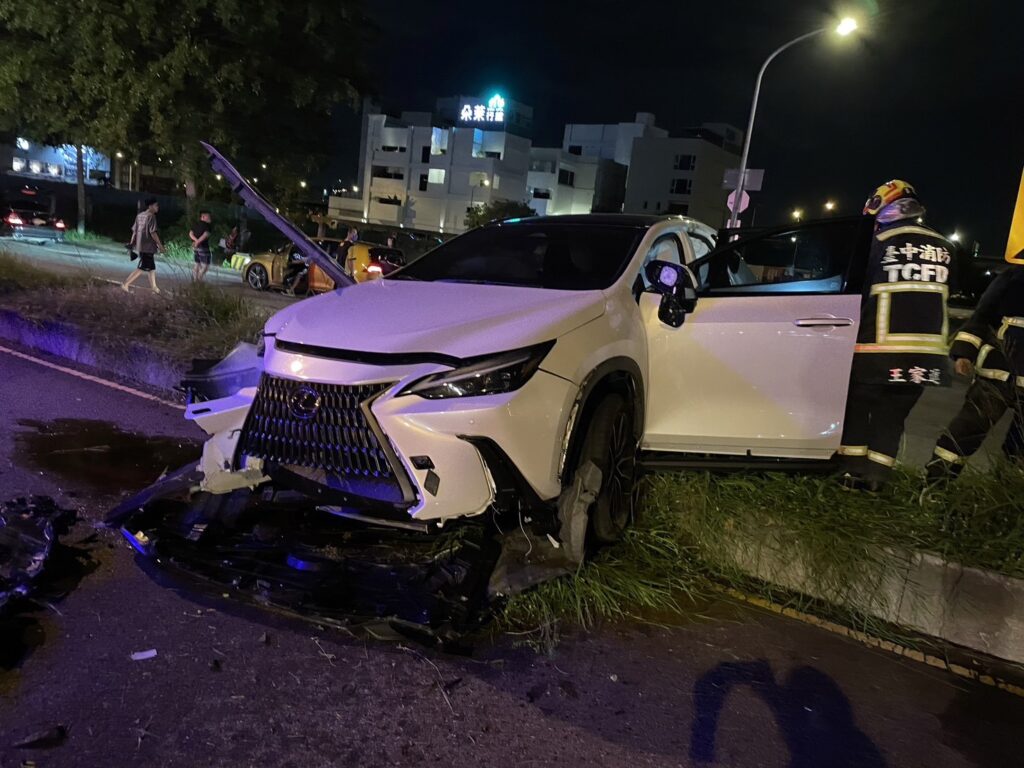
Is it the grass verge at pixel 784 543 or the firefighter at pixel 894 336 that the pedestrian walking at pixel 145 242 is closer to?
the grass verge at pixel 784 543

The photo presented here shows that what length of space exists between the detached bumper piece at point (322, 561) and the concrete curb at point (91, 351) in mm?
3728

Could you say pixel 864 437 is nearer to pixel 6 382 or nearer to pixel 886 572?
pixel 886 572

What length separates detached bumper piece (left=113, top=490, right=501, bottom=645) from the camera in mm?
2928

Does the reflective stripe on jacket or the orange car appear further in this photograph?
the orange car

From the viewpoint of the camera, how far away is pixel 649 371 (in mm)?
4031

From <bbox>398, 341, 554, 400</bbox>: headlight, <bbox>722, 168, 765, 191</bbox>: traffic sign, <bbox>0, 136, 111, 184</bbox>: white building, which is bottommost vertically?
<bbox>398, 341, 554, 400</bbox>: headlight

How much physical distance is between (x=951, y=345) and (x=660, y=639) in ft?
8.91

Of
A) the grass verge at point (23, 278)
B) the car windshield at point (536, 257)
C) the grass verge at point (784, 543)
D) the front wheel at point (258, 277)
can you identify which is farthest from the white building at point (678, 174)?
the grass verge at point (784, 543)

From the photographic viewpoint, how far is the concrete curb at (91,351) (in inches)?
277

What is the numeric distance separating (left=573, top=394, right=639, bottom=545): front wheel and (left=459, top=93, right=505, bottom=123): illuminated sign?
74.2 meters

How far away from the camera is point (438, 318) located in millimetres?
3205

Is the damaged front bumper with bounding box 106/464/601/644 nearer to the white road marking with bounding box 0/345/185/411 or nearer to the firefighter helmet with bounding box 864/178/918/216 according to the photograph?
the firefighter helmet with bounding box 864/178/918/216

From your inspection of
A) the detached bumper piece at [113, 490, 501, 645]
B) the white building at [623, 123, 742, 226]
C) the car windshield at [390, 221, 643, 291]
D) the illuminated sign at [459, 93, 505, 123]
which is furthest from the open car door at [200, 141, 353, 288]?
the illuminated sign at [459, 93, 505, 123]

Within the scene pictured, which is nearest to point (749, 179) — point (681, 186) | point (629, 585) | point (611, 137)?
point (629, 585)
